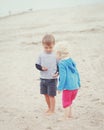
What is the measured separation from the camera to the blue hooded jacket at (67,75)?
6.40m

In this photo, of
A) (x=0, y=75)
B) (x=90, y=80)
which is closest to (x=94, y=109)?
(x=90, y=80)

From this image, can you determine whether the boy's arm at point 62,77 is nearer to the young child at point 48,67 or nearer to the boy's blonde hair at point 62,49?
the boy's blonde hair at point 62,49

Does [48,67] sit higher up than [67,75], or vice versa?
[48,67]

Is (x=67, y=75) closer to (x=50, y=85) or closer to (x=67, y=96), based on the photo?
(x=67, y=96)

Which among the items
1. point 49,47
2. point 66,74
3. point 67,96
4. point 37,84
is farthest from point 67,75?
point 37,84

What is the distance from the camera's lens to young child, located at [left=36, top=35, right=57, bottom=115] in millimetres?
6676

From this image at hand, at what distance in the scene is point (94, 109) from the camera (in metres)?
7.07

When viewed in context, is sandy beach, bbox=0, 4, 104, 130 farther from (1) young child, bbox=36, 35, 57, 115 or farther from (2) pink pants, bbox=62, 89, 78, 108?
(1) young child, bbox=36, 35, 57, 115

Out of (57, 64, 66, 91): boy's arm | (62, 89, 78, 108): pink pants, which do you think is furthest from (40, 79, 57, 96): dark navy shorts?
(57, 64, 66, 91): boy's arm

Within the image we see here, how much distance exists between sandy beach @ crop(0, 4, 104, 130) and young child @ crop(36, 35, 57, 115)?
0.42 meters

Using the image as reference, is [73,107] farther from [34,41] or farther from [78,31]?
[78,31]

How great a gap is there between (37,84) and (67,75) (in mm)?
2726

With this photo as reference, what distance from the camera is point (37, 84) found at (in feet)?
29.8

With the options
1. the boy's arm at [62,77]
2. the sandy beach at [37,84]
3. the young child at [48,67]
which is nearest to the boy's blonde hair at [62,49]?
the boy's arm at [62,77]
